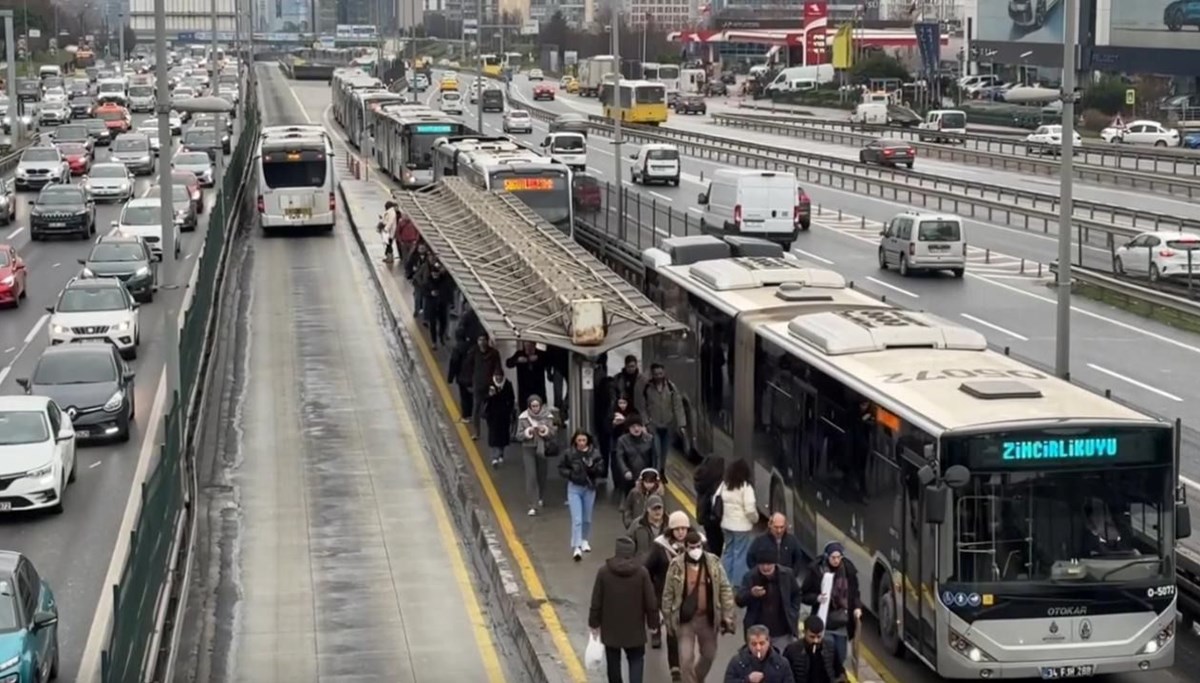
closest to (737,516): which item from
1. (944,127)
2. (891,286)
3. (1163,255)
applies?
(891,286)

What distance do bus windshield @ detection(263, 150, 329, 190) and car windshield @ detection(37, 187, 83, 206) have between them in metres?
4.99

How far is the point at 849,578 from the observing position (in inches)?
530

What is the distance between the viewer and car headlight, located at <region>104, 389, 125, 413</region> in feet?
83.6

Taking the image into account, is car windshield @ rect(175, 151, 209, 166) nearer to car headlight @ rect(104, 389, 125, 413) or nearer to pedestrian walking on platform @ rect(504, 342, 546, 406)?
car headlight @ rect(104, 389, 125, 413)

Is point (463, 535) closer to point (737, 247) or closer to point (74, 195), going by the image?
point (737, 247)

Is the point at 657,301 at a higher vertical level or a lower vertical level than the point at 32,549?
higher

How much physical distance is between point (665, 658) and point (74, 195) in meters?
40.8

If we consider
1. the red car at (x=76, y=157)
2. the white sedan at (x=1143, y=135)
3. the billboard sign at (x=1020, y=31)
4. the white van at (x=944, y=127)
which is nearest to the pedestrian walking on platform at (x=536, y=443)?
the red car at (x=76, y=157)

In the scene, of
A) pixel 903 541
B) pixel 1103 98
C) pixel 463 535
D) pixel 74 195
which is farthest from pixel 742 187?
pixel 1103 98

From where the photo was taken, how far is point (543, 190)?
4247 centimetres

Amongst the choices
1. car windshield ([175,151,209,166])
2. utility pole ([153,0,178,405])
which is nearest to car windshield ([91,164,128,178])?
car windshield ([175,151,209,166])

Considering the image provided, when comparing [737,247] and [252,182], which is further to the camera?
[252,182]

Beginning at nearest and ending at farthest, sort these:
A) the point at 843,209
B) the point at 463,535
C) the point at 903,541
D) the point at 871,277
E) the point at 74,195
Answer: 1. the point at 903,541
2. the point at 463,535
3. the point at 871,277
4. the point at 74,195
5. the point at 843,209

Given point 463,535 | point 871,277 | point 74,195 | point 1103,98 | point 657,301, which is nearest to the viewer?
point 463,535
